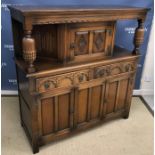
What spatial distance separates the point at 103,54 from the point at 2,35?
45.7 inches

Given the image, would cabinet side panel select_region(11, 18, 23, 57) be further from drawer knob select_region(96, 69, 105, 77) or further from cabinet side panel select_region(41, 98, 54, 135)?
drawer knob select_region(96, 69, 105, 77)

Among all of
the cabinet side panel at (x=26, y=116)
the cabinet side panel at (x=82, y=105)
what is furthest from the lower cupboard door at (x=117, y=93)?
the cabinet side panel at (x=26, y=116)

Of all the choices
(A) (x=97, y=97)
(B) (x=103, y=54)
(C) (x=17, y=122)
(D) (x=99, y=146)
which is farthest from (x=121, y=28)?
(C) (x=17, y=122)

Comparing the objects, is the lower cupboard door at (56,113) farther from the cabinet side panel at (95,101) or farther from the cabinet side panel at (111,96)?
the cabinet side panel at (111,96)

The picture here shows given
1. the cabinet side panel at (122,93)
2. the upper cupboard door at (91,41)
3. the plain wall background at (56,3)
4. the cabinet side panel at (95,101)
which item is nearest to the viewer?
the upper cupboard door at (91,41)

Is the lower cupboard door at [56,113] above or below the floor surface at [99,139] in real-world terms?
above

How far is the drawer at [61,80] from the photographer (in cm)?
152

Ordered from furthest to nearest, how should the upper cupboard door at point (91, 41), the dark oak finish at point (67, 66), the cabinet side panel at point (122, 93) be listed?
the cabinet side panel at point (122, 93) → the upper cupboard door at point (91, 41) → the dark oak finish at point (67, 66)

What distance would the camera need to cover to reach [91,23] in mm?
1634

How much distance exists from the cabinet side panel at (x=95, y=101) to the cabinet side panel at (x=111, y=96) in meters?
0.13

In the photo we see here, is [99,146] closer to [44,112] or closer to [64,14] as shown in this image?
[44,112]

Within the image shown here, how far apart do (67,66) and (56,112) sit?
405 millimetres

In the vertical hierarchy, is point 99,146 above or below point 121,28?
below

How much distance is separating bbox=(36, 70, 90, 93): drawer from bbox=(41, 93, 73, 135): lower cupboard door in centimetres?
10
